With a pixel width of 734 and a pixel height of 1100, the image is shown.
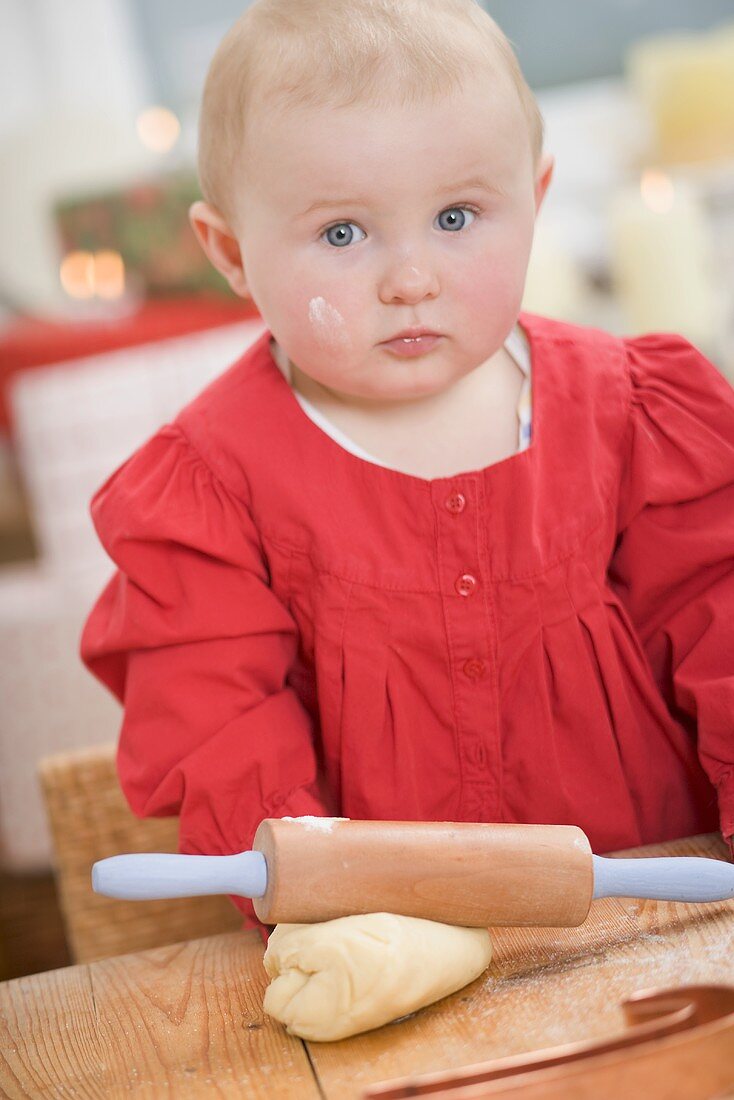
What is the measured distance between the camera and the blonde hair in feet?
2.94

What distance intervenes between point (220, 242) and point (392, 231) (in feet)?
0.76

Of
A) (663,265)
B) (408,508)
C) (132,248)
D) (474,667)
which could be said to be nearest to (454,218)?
(408,508)

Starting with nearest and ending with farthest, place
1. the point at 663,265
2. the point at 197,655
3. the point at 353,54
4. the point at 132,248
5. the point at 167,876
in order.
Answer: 1. the point at 167,876
2. the point at 353,54
3. the point at 197,655
4. the point at 663,265
5. the point at 132,248

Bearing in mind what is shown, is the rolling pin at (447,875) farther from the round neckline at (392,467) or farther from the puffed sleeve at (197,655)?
the round neckline at (392,467)

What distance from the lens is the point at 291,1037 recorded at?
30.0 inches

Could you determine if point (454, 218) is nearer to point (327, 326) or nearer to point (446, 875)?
point (327, 326)

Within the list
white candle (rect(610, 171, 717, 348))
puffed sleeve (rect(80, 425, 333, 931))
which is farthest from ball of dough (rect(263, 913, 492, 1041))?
white candle (rect(610, 171, 717, 348))

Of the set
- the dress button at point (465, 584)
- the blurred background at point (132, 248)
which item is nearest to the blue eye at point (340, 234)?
the dress button at point (465, 584)

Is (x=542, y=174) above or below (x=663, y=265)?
above

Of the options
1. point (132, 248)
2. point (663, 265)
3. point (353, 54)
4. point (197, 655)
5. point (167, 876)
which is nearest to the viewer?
point (167, 876)

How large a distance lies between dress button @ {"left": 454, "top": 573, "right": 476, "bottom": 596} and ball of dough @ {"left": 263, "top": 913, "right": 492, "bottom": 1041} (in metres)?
0.31

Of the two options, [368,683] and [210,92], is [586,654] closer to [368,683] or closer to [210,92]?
[368,683]

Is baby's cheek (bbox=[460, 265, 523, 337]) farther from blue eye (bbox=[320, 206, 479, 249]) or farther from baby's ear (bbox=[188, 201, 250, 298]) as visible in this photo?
baby's ear (bbox=[188, 201, 250, 298])

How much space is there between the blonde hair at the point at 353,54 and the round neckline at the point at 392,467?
0.63 feet
